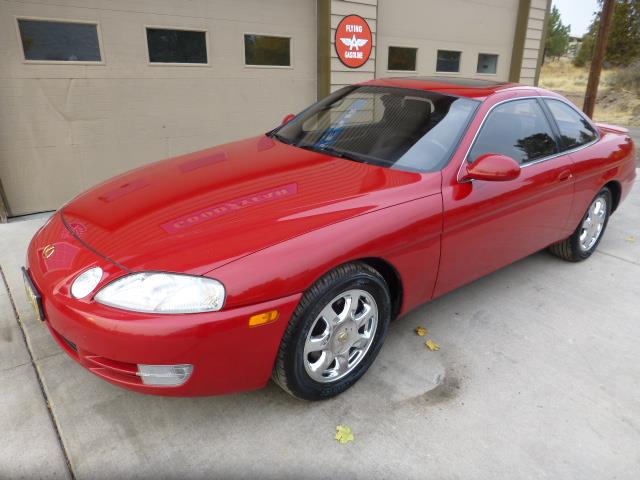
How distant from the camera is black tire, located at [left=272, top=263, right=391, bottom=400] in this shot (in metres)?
2.09

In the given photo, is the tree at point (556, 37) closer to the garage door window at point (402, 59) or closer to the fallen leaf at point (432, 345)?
the garage door window at point (402, 59)

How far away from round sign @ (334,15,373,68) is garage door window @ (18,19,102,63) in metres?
3.04

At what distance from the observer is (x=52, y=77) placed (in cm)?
463

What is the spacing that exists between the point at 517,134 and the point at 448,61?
562 centimetres

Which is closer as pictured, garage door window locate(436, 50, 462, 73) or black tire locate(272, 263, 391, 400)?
black tire locate(272, 263, 391, 400)

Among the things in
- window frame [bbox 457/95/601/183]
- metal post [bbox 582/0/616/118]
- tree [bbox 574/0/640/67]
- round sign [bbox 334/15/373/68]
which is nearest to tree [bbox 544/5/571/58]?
tree [bbox 574/0/640/67]

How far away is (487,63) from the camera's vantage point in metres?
9.01

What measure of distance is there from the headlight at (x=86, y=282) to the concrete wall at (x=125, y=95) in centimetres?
341

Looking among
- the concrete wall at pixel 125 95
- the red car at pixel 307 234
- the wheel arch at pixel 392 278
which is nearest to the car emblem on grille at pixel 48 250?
the red car at pixel 307 234

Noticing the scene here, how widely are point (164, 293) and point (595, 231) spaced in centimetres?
390

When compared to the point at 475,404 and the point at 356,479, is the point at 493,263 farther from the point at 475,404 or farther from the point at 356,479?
the point at 356,479

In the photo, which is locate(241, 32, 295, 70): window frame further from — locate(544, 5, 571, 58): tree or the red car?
locate(544, 5, 571, 58): tree

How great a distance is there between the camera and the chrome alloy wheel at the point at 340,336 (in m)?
2.26

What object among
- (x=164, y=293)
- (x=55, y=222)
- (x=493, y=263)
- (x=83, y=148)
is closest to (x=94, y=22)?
(x=83, y=148)
